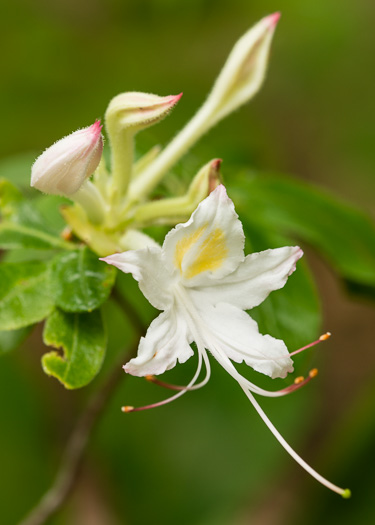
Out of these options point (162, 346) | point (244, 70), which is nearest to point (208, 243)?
point (162, 346)

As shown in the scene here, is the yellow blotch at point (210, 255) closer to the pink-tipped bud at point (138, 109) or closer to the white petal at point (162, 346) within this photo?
the white petal at point (162, 346)

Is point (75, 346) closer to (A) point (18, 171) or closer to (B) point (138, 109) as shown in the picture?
(B) point (138, 109)

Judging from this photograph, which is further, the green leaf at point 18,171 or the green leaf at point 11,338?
the green leaf at point 18,171

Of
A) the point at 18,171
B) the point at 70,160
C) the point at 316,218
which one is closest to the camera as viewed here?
the point at 70,160

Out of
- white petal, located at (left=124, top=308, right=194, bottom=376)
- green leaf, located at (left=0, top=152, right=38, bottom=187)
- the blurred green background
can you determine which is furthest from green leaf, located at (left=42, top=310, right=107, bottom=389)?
the blurred green background

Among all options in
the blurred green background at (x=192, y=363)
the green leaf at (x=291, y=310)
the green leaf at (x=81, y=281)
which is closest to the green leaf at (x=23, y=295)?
the green leaf at (x=81, y=281)

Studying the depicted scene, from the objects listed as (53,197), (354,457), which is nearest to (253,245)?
(53,197)

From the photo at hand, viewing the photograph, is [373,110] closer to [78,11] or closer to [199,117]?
[78,11]
